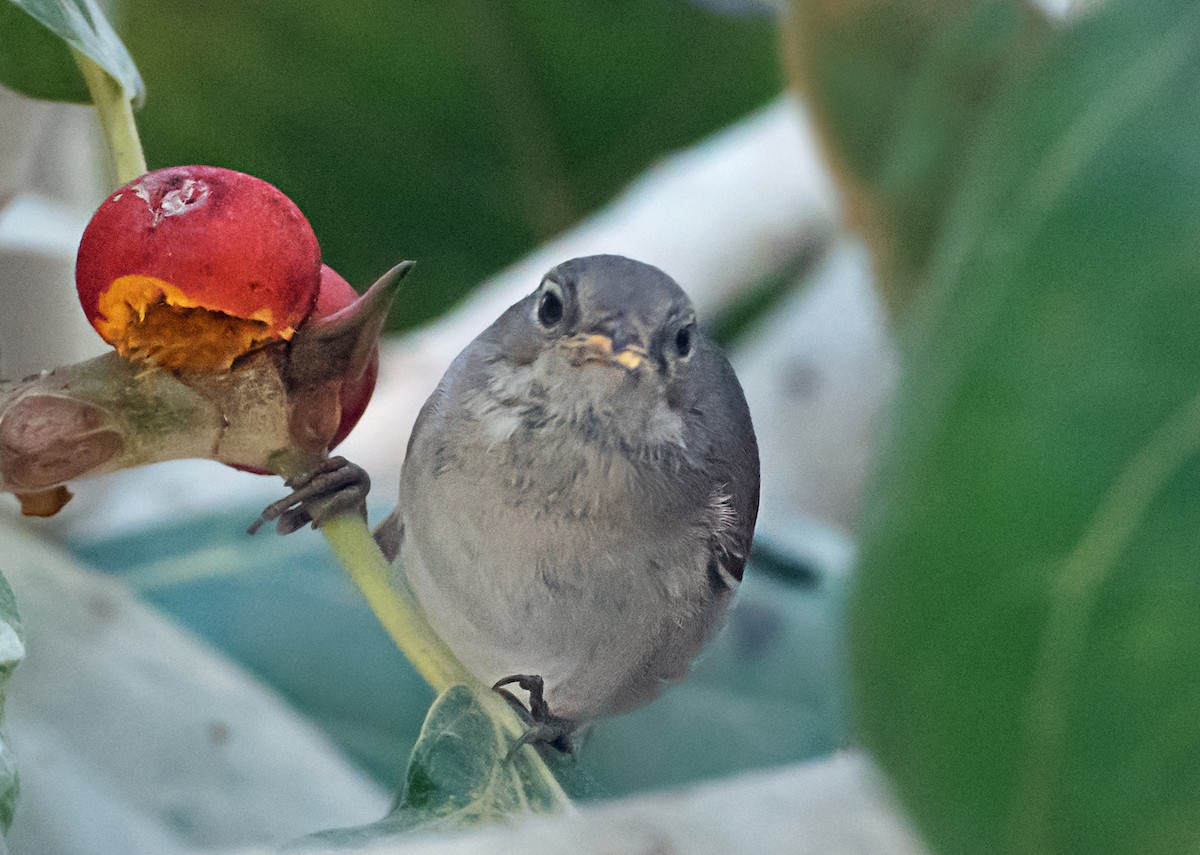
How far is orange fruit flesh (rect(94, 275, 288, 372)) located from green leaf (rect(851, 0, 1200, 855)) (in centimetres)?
14

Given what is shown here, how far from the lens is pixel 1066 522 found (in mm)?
227

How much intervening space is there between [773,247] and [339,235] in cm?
71

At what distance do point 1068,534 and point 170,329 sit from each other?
6.3 inches

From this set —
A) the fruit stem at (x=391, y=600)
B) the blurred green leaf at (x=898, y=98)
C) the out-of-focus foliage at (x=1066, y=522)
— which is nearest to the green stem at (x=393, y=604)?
the fruit stem at (x=391, y=600)

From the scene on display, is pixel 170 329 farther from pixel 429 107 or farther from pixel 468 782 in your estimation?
pixel 429 107

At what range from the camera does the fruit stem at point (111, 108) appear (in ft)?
0.52

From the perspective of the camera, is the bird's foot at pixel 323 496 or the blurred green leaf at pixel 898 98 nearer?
the bird's foot at pixel 323 496

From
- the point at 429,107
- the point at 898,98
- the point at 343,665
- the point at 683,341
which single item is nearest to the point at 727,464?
the point at 683,341

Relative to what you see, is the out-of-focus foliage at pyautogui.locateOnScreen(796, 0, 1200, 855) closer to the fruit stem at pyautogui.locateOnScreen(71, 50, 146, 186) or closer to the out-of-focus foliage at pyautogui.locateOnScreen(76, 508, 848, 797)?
the out-of-focus foliage at pyautogui.locateOnScreen(76, 508, 848, 797)

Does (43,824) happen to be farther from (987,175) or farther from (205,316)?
(987,175)

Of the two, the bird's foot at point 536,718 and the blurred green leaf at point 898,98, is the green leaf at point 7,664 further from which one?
the blurred green leaf at point 898,98

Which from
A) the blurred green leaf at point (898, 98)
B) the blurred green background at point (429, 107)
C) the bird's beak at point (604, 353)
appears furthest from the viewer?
the blurred green leaf at point (898, 98)

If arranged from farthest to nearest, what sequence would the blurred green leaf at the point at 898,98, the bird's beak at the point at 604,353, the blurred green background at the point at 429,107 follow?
the blurred green leaf at the point at 898,98 → the blurred green background at the point at 429,107 → the bird's beak at the point at 604,353

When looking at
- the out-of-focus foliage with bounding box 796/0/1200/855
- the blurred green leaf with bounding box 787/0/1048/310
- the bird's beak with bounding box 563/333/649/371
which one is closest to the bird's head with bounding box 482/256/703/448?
the bird's beak with bounding box 563/333/649/371
